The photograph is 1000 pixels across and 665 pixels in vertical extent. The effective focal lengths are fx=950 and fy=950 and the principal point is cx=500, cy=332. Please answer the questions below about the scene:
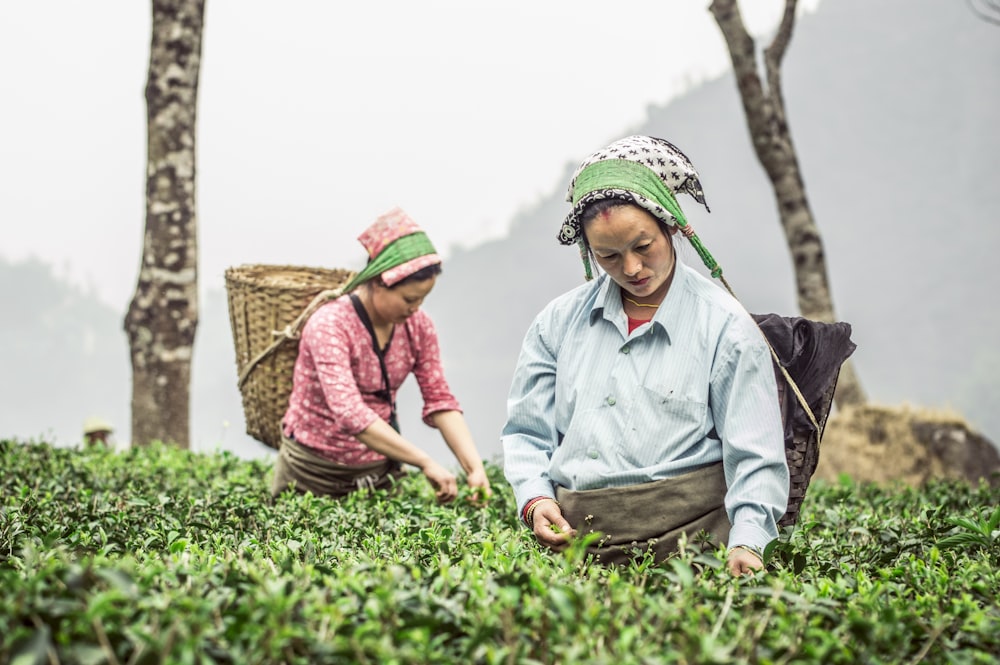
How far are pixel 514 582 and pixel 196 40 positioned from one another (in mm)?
7207

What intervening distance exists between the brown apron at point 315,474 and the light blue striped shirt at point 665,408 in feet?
6.25

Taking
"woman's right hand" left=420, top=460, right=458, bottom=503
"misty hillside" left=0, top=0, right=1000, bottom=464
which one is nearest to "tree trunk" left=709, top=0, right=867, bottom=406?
"woman's right hand" left=420, top=460, right=458, bottom=503

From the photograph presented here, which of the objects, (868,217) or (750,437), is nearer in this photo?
(750,437)

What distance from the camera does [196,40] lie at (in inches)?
321

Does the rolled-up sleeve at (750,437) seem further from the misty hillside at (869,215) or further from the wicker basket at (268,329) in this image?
the misty hillside at (869,215)

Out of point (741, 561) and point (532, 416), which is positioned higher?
point (532, 416)

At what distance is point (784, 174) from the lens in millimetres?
9688

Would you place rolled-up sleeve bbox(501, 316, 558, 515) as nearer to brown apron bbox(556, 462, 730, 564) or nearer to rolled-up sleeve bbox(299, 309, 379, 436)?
brown apron bbox(556, 462, 730, 564)

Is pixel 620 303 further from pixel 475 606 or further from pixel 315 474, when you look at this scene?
pixel 315 474

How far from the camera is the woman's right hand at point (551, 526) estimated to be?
3.01 m

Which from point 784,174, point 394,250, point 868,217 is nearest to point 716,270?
point 394,250

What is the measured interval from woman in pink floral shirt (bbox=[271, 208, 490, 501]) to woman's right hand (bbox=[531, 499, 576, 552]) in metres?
1.40

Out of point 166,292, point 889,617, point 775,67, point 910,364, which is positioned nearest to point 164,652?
point 889,617

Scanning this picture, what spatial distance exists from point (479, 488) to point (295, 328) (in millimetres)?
1500
